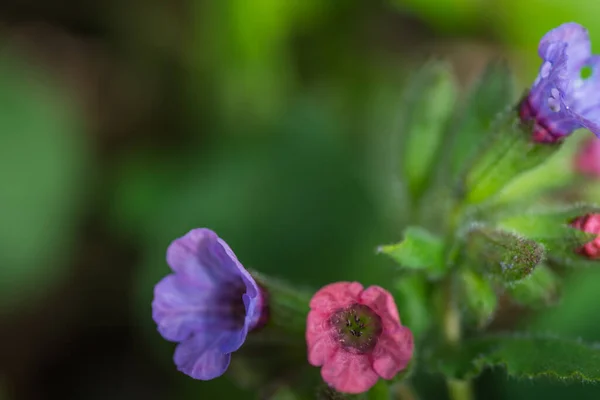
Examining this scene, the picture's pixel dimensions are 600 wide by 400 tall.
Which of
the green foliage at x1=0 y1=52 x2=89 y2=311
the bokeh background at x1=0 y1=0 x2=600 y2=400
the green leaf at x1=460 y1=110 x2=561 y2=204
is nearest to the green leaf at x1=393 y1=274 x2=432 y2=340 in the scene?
the green leaf at x1=460 y1=110 x2=561 y2=204

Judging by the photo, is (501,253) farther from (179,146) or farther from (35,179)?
(35,179)

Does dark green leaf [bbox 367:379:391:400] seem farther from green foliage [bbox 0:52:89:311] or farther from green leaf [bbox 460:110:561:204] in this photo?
green foliage [bbox 0:52:89:311]

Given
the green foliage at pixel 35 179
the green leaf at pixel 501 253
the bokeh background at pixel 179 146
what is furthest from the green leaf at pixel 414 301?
the green foliage at pixel 35 179

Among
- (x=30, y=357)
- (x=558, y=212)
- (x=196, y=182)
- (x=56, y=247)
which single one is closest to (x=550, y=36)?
(x=558, y=212)

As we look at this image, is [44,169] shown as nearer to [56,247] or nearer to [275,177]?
[56,247]

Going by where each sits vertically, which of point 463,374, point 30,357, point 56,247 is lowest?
point 30,357

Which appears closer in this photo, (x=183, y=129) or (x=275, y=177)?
(x=275, y=177)

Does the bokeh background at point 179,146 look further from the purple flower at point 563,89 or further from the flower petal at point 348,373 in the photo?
the flower petal at point 348,373

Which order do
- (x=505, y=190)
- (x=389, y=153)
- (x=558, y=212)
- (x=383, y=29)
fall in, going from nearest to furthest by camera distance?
(x=558, y=212), (x=505, y=190), (x=389, y=153), (x=383, y=29)
